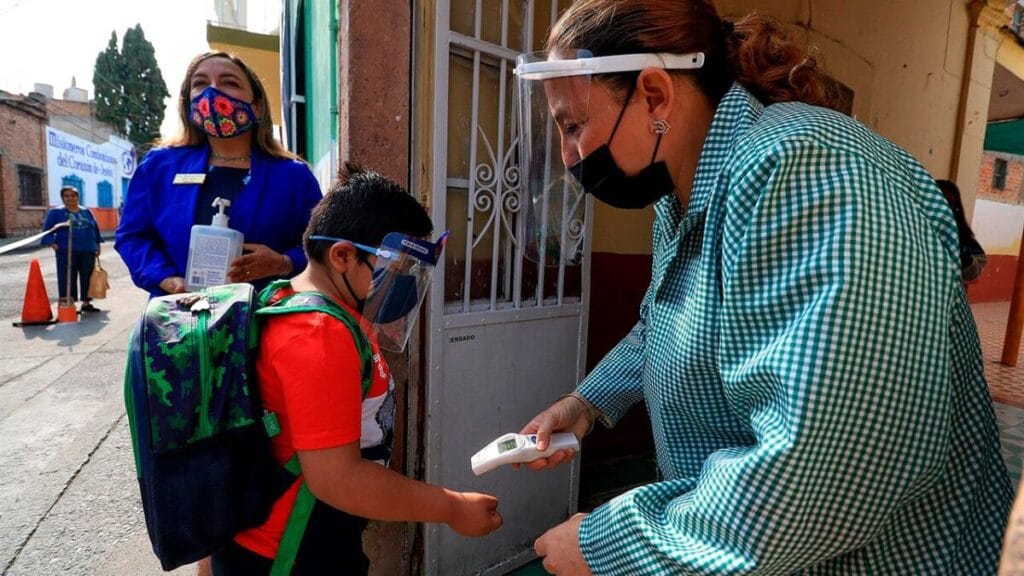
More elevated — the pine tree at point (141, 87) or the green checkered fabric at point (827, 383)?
the pine tree at point (141, 87)

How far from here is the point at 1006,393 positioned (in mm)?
5324

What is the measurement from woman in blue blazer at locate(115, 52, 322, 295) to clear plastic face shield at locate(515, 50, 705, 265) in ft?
2.90

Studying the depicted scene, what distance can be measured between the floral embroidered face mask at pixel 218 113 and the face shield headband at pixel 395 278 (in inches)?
39.4

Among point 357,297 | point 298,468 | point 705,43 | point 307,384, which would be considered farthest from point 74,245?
point 705,43

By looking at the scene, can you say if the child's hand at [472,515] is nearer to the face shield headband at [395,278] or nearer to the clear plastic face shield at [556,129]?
the face shield headband at [395,278]

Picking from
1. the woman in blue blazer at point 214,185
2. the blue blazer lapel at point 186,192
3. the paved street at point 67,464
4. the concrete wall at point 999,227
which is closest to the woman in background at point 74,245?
the paved street at point 67,464

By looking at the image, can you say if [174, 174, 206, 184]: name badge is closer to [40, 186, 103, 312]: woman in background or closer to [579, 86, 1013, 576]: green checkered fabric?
[579, 86, 1013, 576]: green checkered fabric

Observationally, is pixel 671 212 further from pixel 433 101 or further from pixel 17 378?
pixel 17 378

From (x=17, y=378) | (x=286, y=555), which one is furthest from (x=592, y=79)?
(x=17, y=378)

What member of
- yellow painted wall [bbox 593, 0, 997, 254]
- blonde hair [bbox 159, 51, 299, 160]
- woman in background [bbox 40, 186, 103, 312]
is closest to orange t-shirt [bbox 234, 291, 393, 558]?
blonde hair [bbox 159, 51, 299, 160]

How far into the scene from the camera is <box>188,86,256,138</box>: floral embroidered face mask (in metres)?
2.09

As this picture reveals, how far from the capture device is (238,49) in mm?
6281

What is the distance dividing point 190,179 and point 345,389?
1.34 m

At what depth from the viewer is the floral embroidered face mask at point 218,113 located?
209cm
